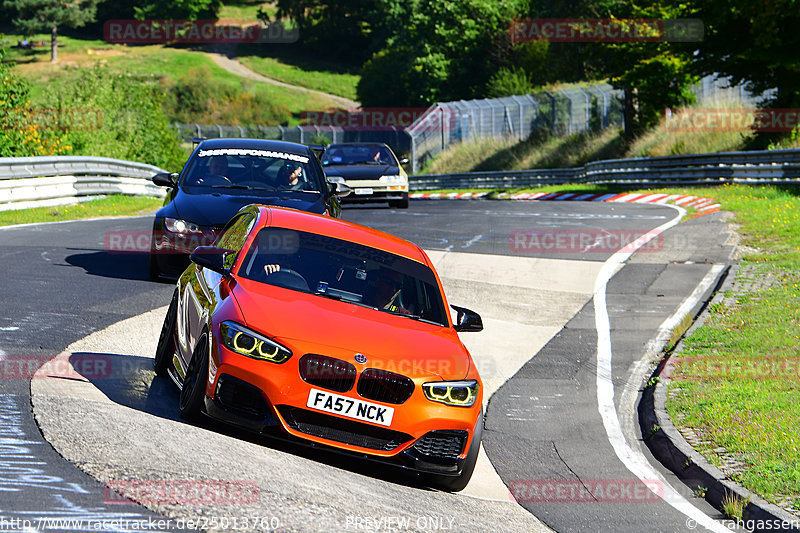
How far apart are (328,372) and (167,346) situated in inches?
92.5

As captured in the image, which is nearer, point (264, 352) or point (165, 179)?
point (264, 352)

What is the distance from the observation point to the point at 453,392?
6816 mm

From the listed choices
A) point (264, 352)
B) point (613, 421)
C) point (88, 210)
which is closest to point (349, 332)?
point (264, 352)

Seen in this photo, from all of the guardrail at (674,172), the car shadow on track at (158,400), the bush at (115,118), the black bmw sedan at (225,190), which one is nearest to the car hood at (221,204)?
the black bmw sedan at (225,190)

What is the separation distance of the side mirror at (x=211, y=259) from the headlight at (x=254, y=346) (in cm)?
93

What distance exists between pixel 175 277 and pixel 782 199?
1605 centimetres

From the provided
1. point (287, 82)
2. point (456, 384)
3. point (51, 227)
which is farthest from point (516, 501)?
point (287, 82)

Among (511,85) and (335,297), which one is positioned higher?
(511,85)

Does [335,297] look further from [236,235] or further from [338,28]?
[338,28]

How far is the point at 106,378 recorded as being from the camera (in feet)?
26.8

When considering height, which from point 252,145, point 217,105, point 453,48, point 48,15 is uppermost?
point 48,15

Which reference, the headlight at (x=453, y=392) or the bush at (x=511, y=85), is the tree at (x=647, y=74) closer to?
the bush at (x=511, y=85)

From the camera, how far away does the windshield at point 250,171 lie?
1280cm

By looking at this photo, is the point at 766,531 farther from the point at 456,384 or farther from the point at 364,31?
the point at 364,31
